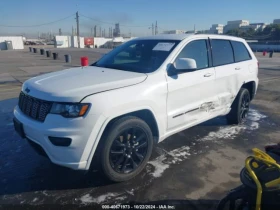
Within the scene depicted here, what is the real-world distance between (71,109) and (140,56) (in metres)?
1.74

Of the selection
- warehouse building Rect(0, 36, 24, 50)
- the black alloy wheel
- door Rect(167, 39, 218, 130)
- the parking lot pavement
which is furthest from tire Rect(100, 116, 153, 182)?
warehouse building Rect(0, 36, 24, 50)

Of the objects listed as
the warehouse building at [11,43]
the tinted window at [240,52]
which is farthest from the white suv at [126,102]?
the warehouse building at [11,43]

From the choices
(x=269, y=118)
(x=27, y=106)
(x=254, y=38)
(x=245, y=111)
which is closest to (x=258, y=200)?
(x=27, y=106)

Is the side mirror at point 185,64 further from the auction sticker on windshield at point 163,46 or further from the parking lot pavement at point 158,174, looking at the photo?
the parking lot pavement at point 158,174

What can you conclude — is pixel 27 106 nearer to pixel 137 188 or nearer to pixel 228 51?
pixel 137 188

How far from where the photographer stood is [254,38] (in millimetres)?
80500

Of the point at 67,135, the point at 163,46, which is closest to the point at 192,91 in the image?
the point at 163,46

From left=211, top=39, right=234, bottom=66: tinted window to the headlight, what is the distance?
8.66 feet

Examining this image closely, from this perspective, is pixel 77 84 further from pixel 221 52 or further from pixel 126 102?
pixel 221 52

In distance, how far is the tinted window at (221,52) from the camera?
4396 mm

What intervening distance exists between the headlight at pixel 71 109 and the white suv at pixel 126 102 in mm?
10

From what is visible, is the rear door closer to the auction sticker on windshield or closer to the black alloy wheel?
the auction sticker on windshield

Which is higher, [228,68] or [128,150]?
[228,68]

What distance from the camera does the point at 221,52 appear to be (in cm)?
458
